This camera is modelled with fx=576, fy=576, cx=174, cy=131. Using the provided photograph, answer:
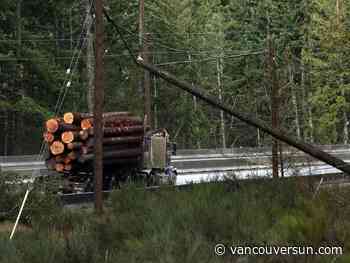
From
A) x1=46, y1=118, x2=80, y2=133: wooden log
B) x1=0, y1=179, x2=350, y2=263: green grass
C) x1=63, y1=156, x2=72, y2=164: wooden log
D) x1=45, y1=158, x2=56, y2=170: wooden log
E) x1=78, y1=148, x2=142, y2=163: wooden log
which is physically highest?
x1=46, y1=118, x2=80, y2=133: wooden log

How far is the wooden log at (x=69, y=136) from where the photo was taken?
1636 cm

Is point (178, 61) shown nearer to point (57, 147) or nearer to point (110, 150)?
point (110, 150)

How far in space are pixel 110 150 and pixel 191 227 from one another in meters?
9.27

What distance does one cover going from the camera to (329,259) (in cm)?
652

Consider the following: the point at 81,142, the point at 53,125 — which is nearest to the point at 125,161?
the point at 81,142

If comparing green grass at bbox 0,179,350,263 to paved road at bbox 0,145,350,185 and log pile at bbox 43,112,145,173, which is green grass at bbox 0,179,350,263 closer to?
log pile at bbox 43,112,145,173

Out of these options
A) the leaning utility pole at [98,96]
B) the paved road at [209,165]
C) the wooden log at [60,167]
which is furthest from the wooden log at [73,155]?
the paved road at [209,165]

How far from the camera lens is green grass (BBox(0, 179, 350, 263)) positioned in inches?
277

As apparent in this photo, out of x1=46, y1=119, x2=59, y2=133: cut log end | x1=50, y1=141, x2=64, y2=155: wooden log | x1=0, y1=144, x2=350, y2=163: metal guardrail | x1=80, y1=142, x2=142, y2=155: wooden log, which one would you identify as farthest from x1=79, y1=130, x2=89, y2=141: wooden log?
x1=0, y1=144, x2=350, y2=163: metal guardrail

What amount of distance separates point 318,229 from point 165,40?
37590mm

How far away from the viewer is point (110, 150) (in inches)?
685

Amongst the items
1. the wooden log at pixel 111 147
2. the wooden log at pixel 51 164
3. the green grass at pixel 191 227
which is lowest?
the green grass at pixel 191 227

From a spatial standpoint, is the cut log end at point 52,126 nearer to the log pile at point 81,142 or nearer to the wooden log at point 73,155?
the log pile at point 81,142

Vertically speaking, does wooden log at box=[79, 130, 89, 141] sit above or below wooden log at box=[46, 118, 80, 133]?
below
